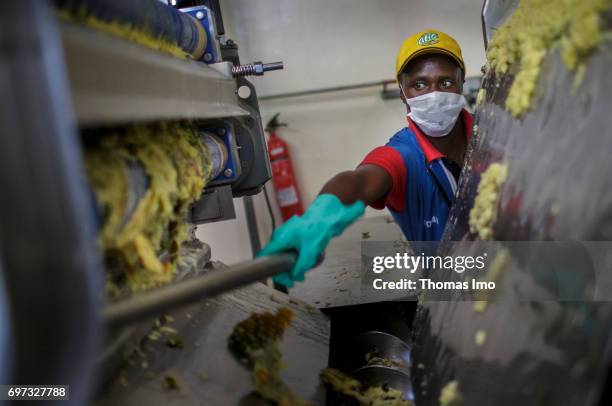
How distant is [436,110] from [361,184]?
1.49 ft

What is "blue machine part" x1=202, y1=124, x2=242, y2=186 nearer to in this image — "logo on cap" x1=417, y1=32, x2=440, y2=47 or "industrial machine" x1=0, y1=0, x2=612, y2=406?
"industrial machine" x1=0, y1=0, x2=612, y2=406

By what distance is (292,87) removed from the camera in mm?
3443

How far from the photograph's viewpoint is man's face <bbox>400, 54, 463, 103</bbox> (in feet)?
5.18

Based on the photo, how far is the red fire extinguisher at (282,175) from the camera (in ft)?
11.3

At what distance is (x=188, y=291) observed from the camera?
64 cm

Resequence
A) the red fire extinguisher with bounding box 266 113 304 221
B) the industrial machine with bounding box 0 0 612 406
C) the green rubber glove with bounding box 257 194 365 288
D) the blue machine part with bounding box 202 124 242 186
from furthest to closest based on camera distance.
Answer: the red fire extinguisher with bounding box 266 113 304 221
the blue machine part with bounding box 202 124 242 186
the green rubber glove with bounding box 257 194 365 288
the industrial machine with bounding box 0 0 612 406

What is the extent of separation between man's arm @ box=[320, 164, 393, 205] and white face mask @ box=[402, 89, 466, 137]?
241mm

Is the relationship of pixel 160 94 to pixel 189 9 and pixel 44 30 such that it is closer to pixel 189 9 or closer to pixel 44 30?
pixel 44 30

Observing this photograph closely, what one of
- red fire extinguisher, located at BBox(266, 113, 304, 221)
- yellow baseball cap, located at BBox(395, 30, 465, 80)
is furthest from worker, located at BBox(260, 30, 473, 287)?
red fire extinguisher, located at BBox(266, 113, 304, 221)

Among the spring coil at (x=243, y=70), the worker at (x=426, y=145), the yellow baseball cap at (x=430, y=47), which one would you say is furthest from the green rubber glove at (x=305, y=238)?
the yellow baseball cap at (x=430, y=47)

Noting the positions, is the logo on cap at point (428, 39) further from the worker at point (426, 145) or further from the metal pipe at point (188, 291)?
the metal pipe at point (188, 291)

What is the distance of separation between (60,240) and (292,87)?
3173 millimetres

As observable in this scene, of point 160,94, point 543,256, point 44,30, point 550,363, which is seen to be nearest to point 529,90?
point 543,256

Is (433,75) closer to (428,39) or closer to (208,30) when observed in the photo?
(428,39)
